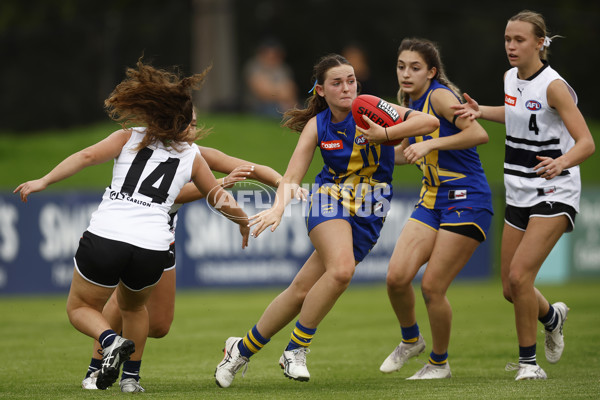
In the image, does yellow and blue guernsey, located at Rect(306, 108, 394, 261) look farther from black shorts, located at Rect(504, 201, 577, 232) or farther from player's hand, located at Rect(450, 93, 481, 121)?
black shorts, located at Rect(504, 201, 577, 232)

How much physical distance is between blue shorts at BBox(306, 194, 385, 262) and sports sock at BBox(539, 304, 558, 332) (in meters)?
1.50

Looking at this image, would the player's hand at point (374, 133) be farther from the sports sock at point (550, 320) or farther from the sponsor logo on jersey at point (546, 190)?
the sports sock at point (550, 320)

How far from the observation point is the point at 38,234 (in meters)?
14.5

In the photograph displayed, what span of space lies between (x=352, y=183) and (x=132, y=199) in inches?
63.7

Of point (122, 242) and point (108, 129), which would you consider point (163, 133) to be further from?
point (108, 129)

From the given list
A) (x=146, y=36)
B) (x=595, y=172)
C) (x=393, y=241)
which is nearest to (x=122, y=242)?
(x=393, y=241)

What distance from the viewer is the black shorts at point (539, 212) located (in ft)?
21.9

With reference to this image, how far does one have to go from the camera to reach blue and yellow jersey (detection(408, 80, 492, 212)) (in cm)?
695

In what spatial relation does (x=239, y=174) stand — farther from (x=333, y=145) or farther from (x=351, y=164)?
(x=351, y=164)

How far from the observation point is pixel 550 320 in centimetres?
720

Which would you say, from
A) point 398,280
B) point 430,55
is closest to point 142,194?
point 398,280

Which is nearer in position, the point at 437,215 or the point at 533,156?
the point at 533,156

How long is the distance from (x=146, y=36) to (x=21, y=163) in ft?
24.2

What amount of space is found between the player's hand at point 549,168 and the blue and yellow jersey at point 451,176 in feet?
2.24
